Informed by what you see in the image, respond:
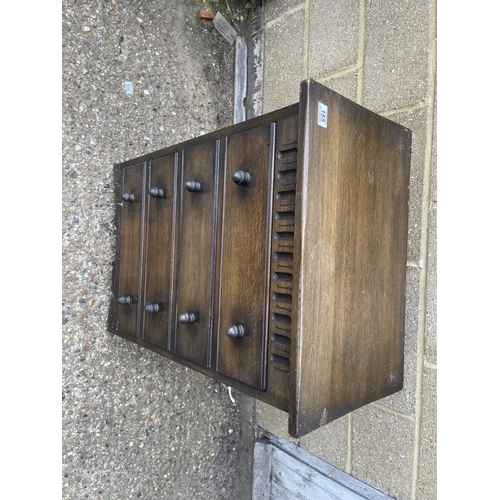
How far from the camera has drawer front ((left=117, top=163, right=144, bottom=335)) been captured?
1.50m

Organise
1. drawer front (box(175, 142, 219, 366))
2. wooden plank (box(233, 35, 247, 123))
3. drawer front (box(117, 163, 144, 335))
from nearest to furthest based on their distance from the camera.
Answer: drawer front (box(175, 142, 219, 366))
drawer front (box(117, 163, 144, 335))
wooden plank (box(233, 35, 247, 123))

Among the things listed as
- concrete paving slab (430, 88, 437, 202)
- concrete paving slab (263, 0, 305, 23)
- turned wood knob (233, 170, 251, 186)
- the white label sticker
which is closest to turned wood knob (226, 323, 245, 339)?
turned wood knob (233, 170, 251, 186)

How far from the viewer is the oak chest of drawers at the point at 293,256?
903 mm

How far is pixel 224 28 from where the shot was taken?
192 centimetres

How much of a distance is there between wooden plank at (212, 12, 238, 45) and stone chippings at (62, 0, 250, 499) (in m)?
0.03

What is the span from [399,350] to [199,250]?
2.16ft

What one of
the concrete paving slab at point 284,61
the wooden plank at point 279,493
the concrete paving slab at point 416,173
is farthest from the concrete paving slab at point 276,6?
the wooden plank at point 279,493

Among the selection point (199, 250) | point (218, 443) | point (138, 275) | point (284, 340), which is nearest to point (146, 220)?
point (138, 275)

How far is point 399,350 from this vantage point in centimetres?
125

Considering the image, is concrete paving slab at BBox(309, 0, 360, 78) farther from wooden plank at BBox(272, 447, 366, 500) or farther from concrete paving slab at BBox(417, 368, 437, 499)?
wooden plank at BBox(272, 447, 366, 500)

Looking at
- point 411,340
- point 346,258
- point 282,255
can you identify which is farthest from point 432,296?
point 282,255

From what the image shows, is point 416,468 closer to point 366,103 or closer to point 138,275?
point 138,275

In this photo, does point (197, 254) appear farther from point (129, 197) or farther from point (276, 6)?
point (276, 6)

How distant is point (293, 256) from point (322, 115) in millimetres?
313
